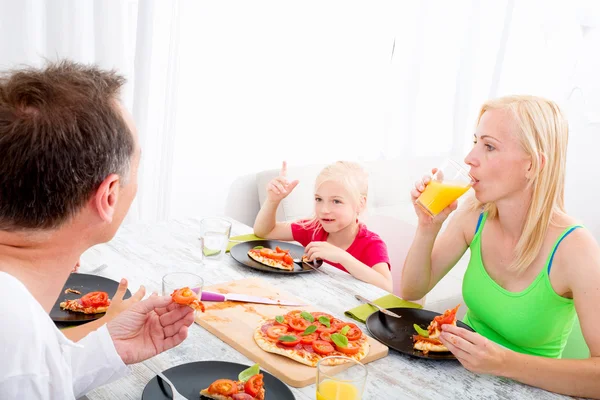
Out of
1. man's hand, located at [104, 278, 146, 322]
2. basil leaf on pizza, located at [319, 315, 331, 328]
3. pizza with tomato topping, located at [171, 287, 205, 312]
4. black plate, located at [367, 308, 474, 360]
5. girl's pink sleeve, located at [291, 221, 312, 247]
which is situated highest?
pizza with tomato topping, located at [171, 287, 205, 312]

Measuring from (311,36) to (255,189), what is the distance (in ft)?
3.02

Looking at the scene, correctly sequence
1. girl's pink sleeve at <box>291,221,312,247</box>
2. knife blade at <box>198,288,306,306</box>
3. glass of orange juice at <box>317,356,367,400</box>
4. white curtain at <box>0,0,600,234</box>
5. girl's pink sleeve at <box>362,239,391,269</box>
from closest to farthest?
glass of orange juice at <box>317,356,367,400</box>
knife blade at <box>198,288,306,306</box>
girl's pink sleeve at <box>362,239,391,269</box>
girl's pink sleeve at <box>291,221,312,247</box>
white curtain at <box>0,0,600,234</box>

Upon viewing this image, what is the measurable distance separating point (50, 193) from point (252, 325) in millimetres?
739

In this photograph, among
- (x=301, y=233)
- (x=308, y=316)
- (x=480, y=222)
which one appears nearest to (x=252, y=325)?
(x=308, y=316)

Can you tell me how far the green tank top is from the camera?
1.86m

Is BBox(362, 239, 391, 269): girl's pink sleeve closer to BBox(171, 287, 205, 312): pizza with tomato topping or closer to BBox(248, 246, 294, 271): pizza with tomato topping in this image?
BBox(248, 246, 294, 271): pizza with tomato topping

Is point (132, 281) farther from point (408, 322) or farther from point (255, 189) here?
point (255, 189)

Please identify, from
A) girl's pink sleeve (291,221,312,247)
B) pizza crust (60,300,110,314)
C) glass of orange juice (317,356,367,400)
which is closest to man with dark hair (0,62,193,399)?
pizza crust (60,300,110,314)

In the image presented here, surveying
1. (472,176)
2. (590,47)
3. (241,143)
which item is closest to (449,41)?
(590,47)

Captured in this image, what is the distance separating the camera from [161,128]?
10.4ft

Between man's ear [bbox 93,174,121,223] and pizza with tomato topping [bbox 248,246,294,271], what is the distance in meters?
0.98

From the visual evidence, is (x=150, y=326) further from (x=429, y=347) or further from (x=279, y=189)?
(x=279, y=189)

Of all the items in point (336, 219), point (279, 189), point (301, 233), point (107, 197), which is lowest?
point (301, 233)

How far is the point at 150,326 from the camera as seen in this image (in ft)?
4.56
